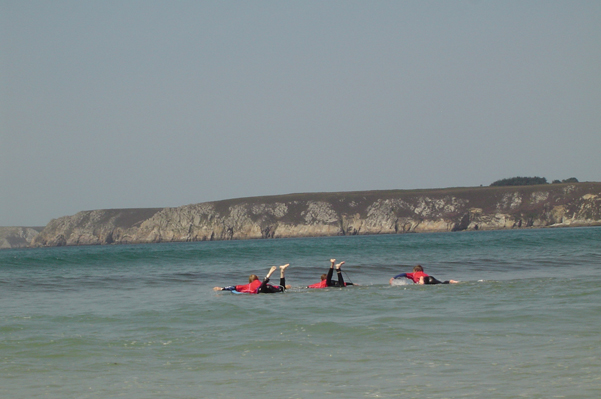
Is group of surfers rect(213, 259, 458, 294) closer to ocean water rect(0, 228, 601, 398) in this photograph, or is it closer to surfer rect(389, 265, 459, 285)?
surfer rect(389, 265, 459, 285)

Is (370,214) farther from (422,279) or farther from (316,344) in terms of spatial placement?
(316,344)

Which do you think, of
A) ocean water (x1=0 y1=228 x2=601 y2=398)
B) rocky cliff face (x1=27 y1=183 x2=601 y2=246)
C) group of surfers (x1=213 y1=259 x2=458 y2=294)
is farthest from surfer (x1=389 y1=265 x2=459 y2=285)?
rocky cliff face (x1=27 y1=183 x2=601 y2=246)

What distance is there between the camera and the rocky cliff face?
465 feet

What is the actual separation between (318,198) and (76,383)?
16765 centimetres

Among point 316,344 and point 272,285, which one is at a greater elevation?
point 316,344

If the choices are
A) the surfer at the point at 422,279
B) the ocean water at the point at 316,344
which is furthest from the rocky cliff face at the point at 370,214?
the ocean water at the point at 316,344

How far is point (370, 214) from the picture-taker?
160 m

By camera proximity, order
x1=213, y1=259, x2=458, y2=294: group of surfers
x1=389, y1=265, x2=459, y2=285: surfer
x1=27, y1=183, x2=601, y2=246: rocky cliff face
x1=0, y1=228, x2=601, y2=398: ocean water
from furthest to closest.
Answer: x1=27, y1=183, x2=601, y2=246: rocky cliff face
x1=389, y1=265, x2=459, y2=285: surfer
x1=213, y1=259, x2=458, y2=294: group of surfers
x1=0, y1=228, x2=601, y2=398: ocean water

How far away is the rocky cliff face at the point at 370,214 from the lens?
14175cm

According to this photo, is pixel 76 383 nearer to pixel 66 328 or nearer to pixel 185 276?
pixel 66 328

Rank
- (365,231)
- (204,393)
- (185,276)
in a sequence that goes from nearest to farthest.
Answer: (204,393) → (185,276) → (365,231)

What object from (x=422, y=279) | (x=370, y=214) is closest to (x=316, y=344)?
(x=422, y=279)

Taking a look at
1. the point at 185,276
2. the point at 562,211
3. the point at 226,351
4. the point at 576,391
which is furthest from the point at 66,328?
the point at 562,211

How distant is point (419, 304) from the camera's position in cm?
1462
